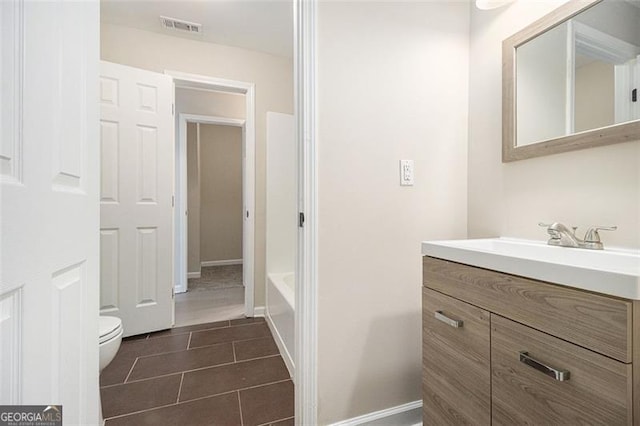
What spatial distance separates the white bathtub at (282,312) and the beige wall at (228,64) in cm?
28

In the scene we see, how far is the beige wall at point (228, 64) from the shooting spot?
7.39 ft

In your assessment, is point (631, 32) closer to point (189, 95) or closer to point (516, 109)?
point (516, 109)

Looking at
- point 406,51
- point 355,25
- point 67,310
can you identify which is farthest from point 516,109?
point 67,310

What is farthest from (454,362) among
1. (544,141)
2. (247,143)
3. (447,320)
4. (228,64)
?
(228,64)

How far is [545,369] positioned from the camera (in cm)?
68

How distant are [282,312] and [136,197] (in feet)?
4.78

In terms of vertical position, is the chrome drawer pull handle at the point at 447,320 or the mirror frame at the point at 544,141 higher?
the mirror frame at the point at 544,141

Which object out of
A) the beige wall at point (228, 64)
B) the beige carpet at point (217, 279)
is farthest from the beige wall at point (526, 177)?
the beige carpet at point (217, 279)

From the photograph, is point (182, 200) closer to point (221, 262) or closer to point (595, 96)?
point (221, 262)

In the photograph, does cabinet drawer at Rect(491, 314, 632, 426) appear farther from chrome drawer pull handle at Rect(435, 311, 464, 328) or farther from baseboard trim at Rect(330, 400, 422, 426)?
baseboard trim at Rect(330, 400, 422, 426)

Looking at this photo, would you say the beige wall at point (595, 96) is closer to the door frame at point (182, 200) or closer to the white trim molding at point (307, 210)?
the white trim molding at point (307, 210)

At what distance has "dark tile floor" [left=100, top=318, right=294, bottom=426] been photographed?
1.38m

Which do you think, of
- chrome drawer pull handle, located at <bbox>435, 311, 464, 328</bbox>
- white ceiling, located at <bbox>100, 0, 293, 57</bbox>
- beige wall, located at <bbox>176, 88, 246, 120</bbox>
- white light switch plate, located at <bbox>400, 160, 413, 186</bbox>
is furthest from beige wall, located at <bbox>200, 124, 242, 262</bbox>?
chrome drawer pull handle, located at <bbox>435, 311, 464, 328</bbox>

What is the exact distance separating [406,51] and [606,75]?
74cm
